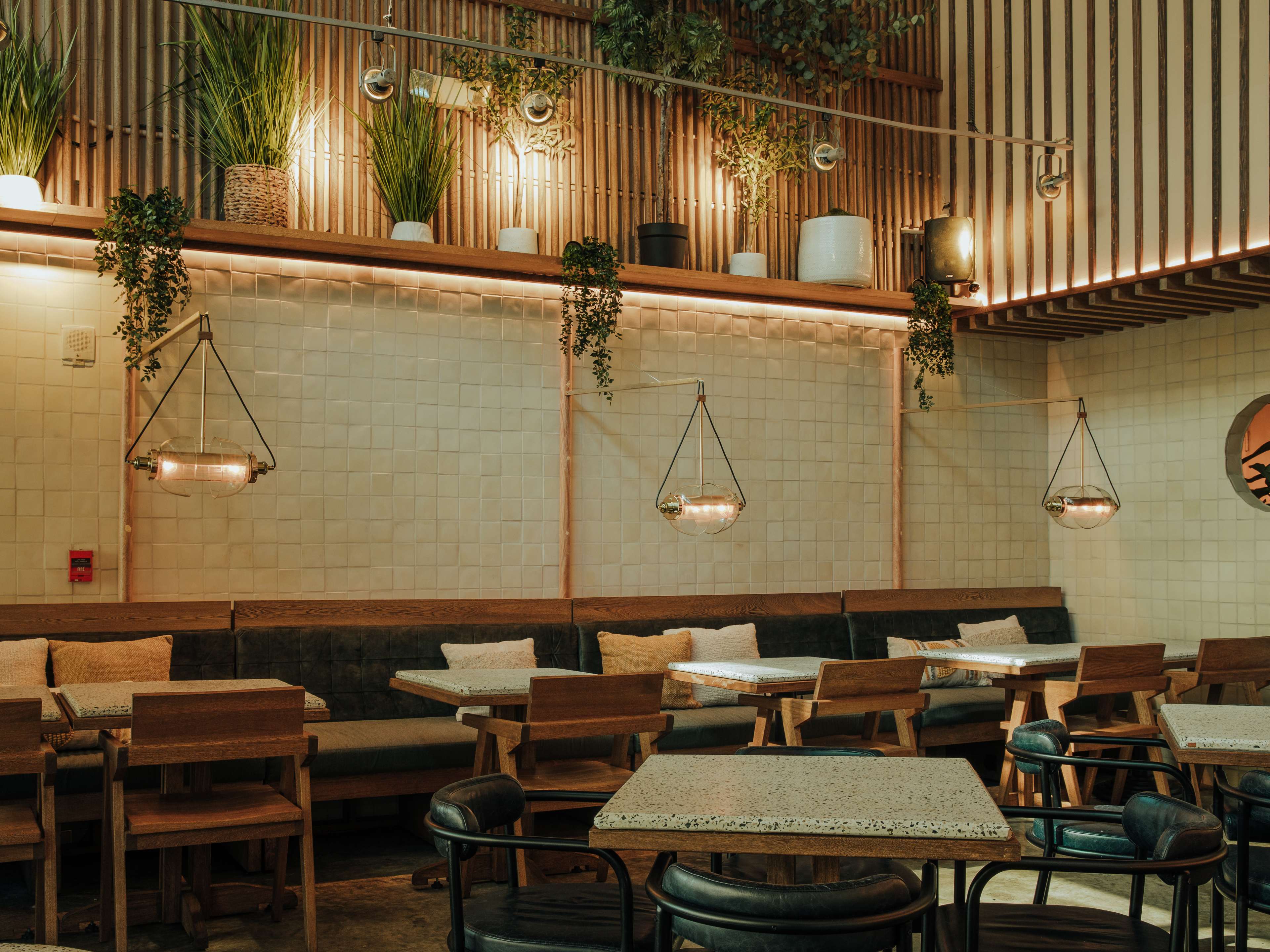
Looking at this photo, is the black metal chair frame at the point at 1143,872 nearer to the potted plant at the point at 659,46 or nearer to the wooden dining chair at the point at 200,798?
the wooden dining chair at the point at 200,798

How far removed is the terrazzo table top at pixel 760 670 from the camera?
17.4 ft

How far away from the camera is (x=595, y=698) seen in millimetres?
4594

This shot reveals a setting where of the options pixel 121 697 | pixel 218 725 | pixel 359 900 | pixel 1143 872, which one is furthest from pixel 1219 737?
pixel 121 697

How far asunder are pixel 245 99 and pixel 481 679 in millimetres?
3272

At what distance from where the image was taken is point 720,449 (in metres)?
7.50

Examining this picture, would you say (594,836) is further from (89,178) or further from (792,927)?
(89,178)

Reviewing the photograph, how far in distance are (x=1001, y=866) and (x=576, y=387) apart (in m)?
5.04

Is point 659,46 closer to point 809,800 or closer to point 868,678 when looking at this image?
point 868,678

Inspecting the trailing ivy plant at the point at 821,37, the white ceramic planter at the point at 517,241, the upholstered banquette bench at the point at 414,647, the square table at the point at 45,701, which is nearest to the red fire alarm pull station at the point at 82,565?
the upholstered banquette bench at the point at 414,647

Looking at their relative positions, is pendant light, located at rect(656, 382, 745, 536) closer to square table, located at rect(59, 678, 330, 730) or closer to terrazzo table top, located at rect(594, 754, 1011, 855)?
square table, located at rect(59, 678, 330, 730)

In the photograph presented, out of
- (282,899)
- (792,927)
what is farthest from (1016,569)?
(792,927)

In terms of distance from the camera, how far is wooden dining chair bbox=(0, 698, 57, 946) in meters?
3.73

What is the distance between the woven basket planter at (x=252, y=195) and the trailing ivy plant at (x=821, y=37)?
11.1 ft

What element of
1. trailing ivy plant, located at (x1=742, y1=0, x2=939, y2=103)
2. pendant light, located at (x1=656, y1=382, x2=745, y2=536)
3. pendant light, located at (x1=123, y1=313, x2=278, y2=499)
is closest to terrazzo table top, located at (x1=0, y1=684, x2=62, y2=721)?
pendant light, located at (x1=123, y1=313, x2=278, y2=499)
